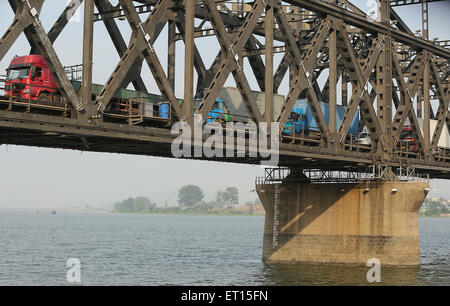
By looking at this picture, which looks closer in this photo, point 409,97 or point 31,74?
point 31,74

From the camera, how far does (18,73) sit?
132 ft

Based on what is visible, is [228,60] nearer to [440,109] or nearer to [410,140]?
[440,109]

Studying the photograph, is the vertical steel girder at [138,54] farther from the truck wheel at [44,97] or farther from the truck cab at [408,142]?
the truck cab at [408,142]

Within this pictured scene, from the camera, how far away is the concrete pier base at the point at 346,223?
187 feet

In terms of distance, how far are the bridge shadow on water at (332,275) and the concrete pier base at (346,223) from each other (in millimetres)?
904

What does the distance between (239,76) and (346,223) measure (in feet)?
65.5

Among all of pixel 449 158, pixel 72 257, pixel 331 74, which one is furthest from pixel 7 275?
pixel 449 158

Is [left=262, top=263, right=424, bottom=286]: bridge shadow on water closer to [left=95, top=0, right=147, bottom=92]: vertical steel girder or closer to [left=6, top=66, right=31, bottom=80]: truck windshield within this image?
[left=95, top=0, right=147, bottom=92]: vertical steel girder

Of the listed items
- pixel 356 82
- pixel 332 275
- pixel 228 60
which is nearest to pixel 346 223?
pixel 332 275

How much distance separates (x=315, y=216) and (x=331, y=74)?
1261cm

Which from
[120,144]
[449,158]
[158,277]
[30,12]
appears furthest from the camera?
[449,158]

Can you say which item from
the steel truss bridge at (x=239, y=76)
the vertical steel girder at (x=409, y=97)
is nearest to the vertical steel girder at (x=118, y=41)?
the steel truss bridge at (x=239, y=76)
